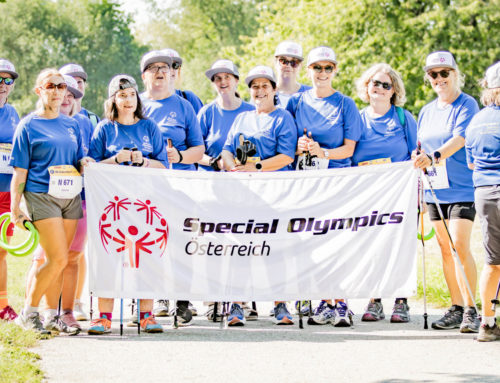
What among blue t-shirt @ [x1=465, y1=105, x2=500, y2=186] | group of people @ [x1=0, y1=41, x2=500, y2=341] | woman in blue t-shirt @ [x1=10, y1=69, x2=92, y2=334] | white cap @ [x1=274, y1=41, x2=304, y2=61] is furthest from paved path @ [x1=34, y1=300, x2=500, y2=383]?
white cap @ [x1=274, y1=41, x2=304, y2=61]

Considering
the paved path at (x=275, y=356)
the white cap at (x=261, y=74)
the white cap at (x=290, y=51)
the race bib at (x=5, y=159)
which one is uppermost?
the white cap at (x=290, y=51)

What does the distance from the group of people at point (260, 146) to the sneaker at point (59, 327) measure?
2 centimetres

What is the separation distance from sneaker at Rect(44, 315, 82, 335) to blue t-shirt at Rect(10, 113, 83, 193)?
49.7 inches

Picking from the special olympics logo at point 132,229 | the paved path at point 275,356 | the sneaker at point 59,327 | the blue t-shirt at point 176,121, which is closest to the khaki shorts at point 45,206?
the special olympics logo at point 132,229

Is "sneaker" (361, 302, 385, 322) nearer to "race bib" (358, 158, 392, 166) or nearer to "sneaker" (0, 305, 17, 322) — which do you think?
"race bib" (358, 158, 392, 166)

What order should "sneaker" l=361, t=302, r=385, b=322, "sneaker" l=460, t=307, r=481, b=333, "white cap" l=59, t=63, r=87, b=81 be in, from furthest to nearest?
1. "white cap" l=59, t=63, r=87, b=81
2. "sneaker" l=361, t=302, r=385, b=322
3. "sneaker" l=460, t=307, r=481, b=333

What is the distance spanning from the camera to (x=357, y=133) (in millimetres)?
8141

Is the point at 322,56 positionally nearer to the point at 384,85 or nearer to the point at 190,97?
the point at 384,85

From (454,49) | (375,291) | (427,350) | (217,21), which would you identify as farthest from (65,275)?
(217,21)

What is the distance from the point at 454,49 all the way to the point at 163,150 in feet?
66.3

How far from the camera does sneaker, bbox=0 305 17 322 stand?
26.4 ft

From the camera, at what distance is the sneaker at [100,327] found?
7.54 meters

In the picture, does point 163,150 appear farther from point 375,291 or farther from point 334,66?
point 375,291

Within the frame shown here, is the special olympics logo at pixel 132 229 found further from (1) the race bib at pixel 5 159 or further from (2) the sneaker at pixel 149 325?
(1) the race bib at pixel 5 159
